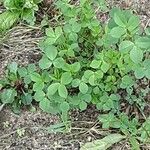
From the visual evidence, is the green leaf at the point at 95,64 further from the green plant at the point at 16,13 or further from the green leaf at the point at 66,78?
the green plant at the point at 16,13

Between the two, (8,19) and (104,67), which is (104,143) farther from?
(8,19)

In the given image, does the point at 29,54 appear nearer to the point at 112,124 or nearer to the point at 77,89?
the point at 77,89

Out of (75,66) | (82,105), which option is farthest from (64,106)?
(75,66)

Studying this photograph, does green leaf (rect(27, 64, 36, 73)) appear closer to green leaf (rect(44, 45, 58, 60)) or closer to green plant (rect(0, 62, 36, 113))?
green plant (rect(0, 62, 36, 113))

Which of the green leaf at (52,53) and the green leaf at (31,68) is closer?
the green leaf at (52,53)

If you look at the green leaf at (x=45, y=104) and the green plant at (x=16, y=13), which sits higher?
the green plant at (x=16, y=13)

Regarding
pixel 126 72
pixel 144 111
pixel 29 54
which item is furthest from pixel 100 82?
pixel 29 54

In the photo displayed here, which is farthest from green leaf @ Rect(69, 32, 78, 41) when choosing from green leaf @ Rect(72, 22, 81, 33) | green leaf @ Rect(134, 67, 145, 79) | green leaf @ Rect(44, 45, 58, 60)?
green leaf @ Rect(134, 67, 145, 79)

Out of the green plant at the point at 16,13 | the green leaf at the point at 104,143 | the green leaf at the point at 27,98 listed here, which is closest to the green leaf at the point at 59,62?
the green leaf at the point at 27,98
